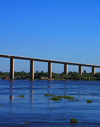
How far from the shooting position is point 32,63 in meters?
130

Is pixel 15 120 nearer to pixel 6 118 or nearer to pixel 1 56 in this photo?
pixel 6 118

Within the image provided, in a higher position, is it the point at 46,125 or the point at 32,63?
the point at 32,63

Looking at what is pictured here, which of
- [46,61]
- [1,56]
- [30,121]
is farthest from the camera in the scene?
[46,61]

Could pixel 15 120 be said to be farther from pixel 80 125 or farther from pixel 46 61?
pixel 46 61

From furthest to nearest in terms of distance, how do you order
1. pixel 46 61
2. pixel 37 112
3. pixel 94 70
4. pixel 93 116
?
pixel 94 70
pixel 46 61
pixel 37 112
pixel 93 116

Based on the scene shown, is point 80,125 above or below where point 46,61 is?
below

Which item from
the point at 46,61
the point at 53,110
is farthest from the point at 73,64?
the point at 53,110

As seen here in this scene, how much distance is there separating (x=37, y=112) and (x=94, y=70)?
5172 inches

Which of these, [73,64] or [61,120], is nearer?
[61,120]

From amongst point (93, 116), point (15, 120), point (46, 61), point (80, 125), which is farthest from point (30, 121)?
point (46, 61)

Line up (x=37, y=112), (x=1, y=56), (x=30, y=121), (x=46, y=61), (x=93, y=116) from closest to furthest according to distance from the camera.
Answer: (x=30, y=121) < (x=93, y=116) < (x=37, y=112) < (x=1, y=56) < (x=46, y=61)

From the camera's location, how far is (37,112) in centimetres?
2477

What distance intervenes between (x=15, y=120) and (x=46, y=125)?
8.67 feet

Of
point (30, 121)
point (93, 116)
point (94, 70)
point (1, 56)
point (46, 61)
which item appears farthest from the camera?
point (94, 70)
